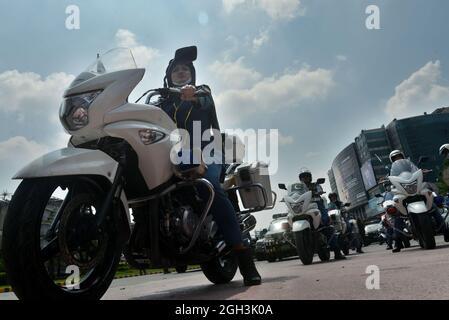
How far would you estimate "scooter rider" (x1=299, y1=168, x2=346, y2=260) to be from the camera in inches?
316

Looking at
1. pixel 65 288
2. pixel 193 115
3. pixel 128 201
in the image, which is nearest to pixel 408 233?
pixel 193 115

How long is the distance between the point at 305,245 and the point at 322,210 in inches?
55.2

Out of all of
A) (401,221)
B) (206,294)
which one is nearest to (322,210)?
(401,221)

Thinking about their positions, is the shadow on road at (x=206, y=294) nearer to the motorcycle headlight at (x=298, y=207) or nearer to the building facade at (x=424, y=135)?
the motorcycle headlight at (x=298, y=207)

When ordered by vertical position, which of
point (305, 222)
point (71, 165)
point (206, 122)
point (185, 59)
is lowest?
point (305, 222)

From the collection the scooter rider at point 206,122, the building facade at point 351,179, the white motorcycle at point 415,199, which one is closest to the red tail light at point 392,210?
the white motorcycle at point 415,199

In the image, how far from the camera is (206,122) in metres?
4.02

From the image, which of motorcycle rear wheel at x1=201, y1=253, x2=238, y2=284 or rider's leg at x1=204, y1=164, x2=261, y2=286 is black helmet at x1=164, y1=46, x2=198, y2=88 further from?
motorcycle rear wheel at x1=201, y1=253, x2=238, y2=284

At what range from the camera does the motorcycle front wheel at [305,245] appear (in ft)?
22.9

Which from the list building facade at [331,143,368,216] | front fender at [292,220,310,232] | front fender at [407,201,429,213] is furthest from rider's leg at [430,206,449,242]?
building facade at [331,143,368,216]

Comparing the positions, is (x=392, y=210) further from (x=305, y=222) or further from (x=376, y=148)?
(x=376, y=148)

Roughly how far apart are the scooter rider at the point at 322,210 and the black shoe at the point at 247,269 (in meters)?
4.50
